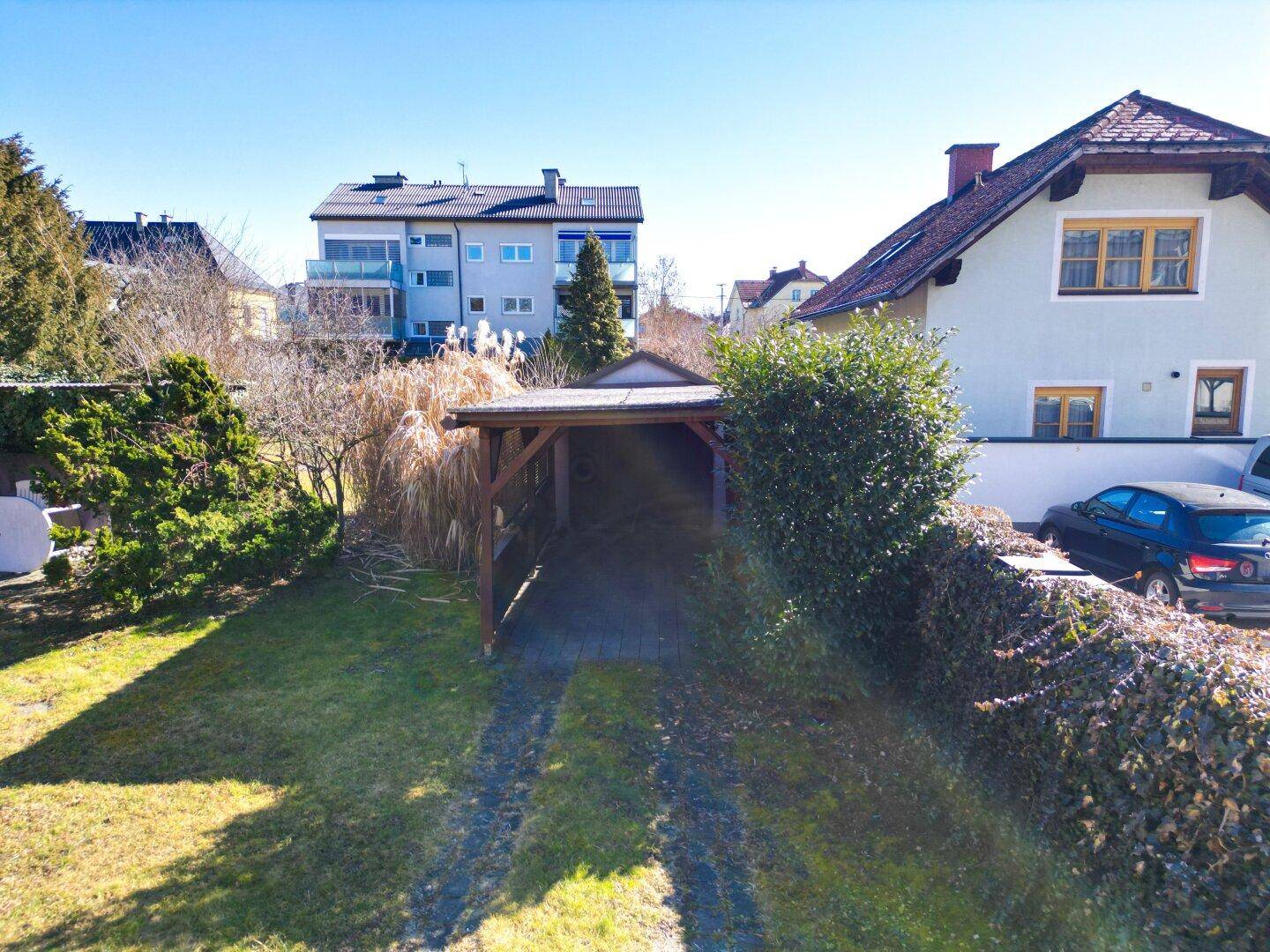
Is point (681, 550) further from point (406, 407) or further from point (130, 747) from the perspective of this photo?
point (130, 747)

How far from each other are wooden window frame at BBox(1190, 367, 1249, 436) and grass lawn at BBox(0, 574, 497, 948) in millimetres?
13491

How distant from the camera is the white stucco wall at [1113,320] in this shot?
12406 millimetres

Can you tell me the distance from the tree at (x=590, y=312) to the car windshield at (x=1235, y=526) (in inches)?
806

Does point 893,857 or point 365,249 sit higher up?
point 365,249

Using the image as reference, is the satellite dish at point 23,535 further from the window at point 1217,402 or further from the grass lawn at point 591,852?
the window at point 1217,402

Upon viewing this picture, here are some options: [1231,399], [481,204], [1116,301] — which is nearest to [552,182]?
[481,204]

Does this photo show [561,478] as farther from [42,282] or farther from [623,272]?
[623,272]

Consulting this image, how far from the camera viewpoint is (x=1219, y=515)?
7.48 meters

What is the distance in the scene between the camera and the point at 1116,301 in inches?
496

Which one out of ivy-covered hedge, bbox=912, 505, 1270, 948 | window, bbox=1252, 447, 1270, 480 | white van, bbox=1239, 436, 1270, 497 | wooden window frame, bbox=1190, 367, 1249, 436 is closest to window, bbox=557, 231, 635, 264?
wooden window frame, bbox=1190, 367, 1249, 436

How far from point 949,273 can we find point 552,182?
2730 cm

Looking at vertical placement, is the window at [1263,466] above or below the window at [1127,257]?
below

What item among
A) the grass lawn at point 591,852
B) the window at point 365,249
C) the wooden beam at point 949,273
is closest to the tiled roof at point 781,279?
the window at point 365,249

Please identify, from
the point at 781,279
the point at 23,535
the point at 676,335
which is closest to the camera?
the point at 23,535
